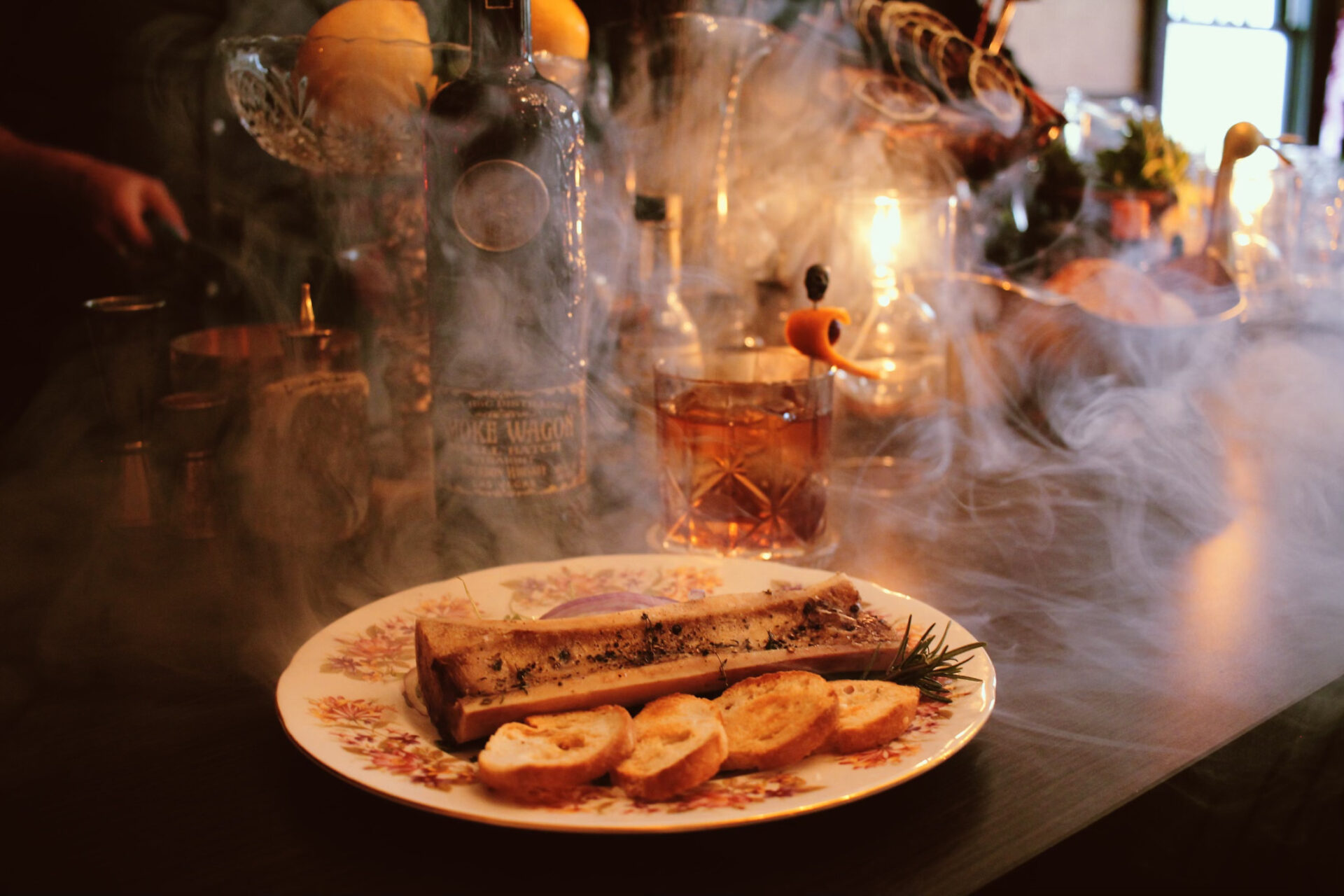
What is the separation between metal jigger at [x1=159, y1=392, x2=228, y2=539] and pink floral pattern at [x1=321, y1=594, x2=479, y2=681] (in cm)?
40

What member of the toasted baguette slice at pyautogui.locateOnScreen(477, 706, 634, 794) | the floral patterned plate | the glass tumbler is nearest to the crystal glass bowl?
the glass tumbler

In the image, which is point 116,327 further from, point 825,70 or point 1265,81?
point 1265,81

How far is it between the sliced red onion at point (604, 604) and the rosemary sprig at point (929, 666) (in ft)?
0.63

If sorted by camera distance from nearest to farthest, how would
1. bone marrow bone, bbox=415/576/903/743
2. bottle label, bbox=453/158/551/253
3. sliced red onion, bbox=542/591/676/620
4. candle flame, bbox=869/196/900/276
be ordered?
bone marrow bone, bbox=415/576/903/743
sliced red onion, bbox=542/591/676/620
bottle label, bbox=453/158/551/253
candle flame, bbox=869/196/900/276

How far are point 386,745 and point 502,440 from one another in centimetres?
50

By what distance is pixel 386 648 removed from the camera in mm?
814

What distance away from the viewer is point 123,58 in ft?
6.60

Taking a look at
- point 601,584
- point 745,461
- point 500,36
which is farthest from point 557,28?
point 601,584

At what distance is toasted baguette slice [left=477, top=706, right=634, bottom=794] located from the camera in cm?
59

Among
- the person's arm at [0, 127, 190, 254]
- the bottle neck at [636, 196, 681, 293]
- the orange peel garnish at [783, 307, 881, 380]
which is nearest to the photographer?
the orange peel garnish at [783, 307, 881, 380]

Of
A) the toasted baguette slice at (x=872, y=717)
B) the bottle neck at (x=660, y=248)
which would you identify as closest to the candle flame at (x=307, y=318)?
the bottle neck at (x=660, y=248)

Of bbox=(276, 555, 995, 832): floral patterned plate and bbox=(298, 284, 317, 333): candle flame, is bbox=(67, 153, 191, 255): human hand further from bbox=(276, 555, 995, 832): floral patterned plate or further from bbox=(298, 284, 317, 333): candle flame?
bbox=(276, 555, 995, 832): floral patterned plate

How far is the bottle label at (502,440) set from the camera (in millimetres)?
1109

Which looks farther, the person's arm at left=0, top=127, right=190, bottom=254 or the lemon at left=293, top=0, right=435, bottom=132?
the person's arm at left=0, top=127, right=190, bottom=254
